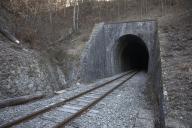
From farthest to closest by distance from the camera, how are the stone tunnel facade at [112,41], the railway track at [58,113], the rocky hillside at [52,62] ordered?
the stone tunnel facade at [112,41]
the rocky hillside at [52,62]
the railway track at [58,113]

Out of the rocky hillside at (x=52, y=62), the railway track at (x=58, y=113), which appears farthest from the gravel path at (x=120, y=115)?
the rocky hillside at (x=52, y=62)

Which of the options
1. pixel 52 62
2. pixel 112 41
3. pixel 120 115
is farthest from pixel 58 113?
pixel 112 41

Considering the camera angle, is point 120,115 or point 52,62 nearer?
point 120,115

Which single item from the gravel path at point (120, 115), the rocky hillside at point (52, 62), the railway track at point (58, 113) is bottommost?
the gravel path at point (120, 115)

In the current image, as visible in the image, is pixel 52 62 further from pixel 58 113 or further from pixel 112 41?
pixel 112 41

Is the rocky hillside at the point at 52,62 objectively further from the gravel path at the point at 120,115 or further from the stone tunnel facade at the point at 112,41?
the stone tunnel facade at the point at 112,41

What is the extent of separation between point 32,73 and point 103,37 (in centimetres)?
994

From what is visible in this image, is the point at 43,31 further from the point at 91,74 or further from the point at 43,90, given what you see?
the point at 43,90

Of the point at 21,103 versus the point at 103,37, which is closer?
the point at 21,103

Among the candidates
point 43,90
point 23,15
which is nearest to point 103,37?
point 23,15

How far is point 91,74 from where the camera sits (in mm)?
13367

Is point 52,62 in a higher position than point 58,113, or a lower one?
higher

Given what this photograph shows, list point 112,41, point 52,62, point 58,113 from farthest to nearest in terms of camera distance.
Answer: point 112,41, point 52,62, point 58,113

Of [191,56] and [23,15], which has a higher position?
[23,15]
